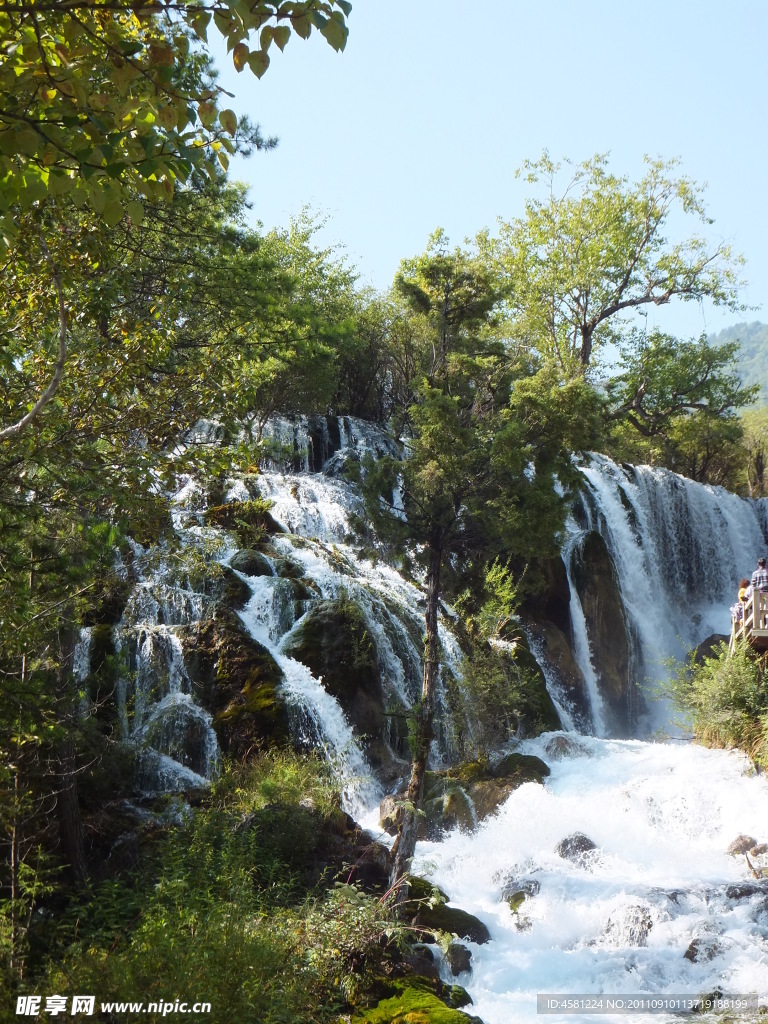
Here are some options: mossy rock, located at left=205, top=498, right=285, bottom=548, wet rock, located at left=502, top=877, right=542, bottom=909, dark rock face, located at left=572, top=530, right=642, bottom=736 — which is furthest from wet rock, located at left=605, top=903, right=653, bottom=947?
dark rock face, located at left=572, top=530, right=642, bottom=736

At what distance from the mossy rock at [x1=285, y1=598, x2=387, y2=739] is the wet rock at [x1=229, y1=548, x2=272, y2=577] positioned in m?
1.34

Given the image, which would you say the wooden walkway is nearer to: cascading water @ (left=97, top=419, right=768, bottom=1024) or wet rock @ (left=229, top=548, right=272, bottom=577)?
cascading water @ (left=97, top=419, right=768, bottom=1024)

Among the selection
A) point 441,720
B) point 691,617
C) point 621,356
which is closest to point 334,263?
point 621,356

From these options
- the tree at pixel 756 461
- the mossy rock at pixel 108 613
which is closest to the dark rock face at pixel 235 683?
the mossy rock at pixel 108 613

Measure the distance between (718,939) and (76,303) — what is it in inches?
354

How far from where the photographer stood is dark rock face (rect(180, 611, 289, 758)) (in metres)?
12.9

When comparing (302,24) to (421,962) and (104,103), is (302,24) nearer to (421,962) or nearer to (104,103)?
(104,103)

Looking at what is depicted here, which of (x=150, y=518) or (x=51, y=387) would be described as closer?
(x=51, y=387)

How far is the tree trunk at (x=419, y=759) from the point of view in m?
9.25

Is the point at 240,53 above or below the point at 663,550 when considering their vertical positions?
above

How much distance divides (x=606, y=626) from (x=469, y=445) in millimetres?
13363

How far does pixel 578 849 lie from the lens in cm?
1215

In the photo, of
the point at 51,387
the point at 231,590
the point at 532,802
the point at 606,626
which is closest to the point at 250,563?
the point at 231,590

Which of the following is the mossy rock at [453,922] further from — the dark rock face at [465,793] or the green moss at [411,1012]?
the dark rock face at [465,793]
